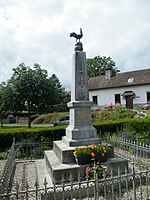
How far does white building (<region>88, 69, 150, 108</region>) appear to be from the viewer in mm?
31505

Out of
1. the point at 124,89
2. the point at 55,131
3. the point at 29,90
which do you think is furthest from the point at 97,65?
the point at 55,131

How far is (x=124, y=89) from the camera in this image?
33469 millimetres

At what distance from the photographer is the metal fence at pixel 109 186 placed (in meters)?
3.77

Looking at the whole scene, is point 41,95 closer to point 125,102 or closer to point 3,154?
point 3,154

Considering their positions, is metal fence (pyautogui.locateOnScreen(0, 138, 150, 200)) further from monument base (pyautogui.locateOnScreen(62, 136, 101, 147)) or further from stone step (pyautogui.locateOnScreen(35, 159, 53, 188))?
monument base (pyautogui.locateOnScreen(62, 136, 101, 147))

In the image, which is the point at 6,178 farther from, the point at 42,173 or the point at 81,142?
the point at 81,142

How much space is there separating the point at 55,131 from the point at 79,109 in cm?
475

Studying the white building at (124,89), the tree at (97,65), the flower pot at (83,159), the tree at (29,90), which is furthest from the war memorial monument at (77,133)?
the tree at (97,65)

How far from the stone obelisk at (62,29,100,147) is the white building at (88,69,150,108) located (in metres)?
25.5

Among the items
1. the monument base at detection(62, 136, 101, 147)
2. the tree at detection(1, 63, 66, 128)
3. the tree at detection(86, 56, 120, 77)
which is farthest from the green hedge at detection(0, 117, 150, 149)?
the tree at detection(86, 56, 120, 77)

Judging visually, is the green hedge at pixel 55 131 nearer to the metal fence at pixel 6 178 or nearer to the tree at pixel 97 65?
the metal fence at pixel 6 178

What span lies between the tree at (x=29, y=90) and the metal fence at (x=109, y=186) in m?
11.5

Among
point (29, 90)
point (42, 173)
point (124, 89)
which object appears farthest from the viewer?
point (124, 89)

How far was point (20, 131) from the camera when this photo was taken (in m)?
10.9
